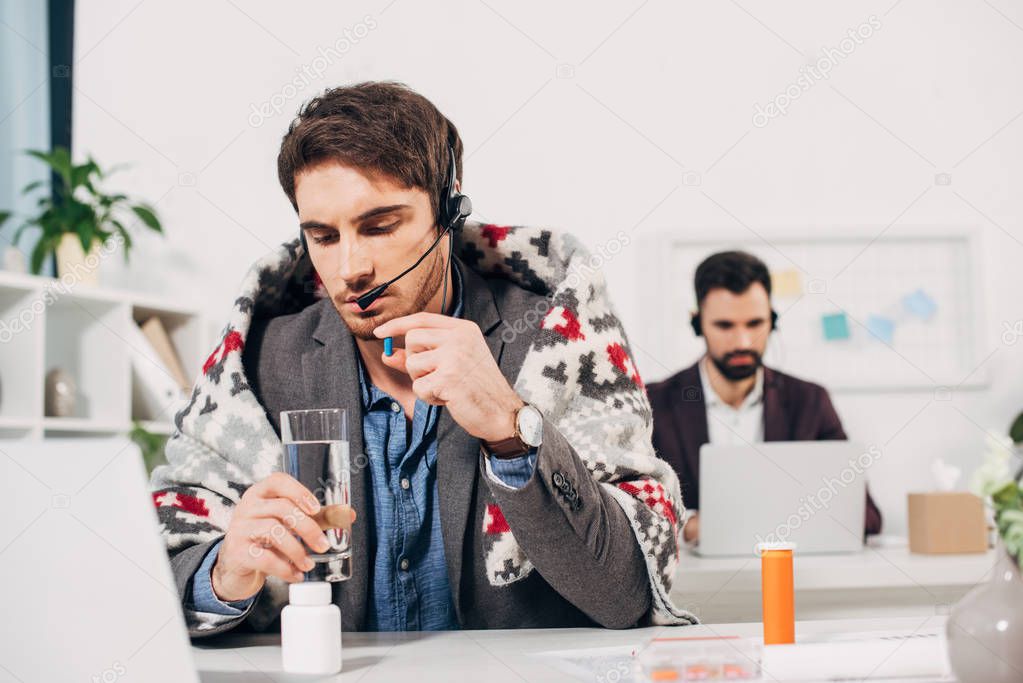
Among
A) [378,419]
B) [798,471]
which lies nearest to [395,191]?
[378,419]

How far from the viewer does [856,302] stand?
3520 mm

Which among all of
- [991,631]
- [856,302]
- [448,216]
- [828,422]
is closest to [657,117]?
[856,302]

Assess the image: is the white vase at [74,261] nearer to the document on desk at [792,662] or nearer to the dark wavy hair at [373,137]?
the dark wavy hair at [373,137]

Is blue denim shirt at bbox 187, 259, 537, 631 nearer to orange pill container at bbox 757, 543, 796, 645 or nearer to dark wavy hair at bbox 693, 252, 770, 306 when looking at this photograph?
orange pill container at bbox 757, 543, 796, 645

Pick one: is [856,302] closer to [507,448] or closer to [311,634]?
[507,448]

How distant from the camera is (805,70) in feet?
11.7

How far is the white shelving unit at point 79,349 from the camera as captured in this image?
9.02ft

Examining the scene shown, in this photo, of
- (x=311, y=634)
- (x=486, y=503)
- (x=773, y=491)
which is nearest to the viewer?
(x=311, y=634)

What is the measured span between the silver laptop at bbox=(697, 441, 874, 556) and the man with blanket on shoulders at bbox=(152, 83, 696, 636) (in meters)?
0.81

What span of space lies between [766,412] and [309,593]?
251cm

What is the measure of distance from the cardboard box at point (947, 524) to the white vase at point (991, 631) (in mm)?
1666

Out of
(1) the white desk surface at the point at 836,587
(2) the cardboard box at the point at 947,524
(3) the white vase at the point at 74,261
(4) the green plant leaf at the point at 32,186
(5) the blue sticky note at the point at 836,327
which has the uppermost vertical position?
(4) the green plant leaf at the point at 32,186

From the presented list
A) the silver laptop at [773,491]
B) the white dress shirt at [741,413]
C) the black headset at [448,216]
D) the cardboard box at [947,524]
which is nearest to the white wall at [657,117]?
the white dress shirt at [741,413]

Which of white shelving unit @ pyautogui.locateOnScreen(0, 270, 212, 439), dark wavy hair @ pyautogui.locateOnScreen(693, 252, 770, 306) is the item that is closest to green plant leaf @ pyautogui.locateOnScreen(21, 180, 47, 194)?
white shelving unit @ pyautogui.locateOnScreen(0, 270, 212, 439)
